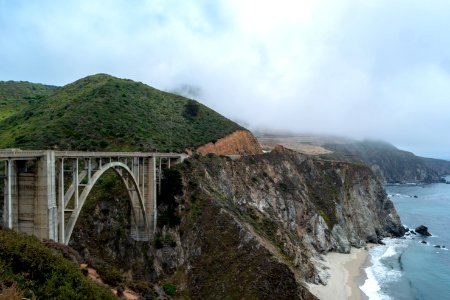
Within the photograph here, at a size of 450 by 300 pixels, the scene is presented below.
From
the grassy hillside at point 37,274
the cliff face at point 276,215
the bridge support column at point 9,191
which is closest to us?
the grassy hillside at point 37,274

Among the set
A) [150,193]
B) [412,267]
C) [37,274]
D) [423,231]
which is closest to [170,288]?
[150,193]

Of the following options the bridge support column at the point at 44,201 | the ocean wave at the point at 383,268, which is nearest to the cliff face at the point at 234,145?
the ocean wave at the point at 383,268

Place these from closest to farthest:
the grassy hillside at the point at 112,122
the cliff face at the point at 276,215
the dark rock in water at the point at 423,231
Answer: the cliff face at the point at 276,215 → the grassy hillside at the point at 112,122 → the dark rock in water at the point at 423,231

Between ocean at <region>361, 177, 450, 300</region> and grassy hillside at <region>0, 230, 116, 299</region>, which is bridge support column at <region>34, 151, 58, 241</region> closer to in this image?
grassy hillside at <region>0, 230, 116, 299</region>

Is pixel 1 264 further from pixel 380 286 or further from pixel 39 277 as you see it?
pixel 380 286

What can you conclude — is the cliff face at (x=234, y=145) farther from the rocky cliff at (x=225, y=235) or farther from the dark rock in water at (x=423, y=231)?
→ the dark rock in water at (x=423, y=231)

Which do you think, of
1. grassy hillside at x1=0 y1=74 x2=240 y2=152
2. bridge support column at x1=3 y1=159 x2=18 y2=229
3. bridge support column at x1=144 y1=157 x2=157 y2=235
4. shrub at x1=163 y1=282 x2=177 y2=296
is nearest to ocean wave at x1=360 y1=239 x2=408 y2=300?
shrub at x1=163 y1=282 x2=177 y2=296

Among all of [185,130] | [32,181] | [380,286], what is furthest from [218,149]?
[32,181]

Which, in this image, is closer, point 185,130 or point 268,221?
point 268,221
